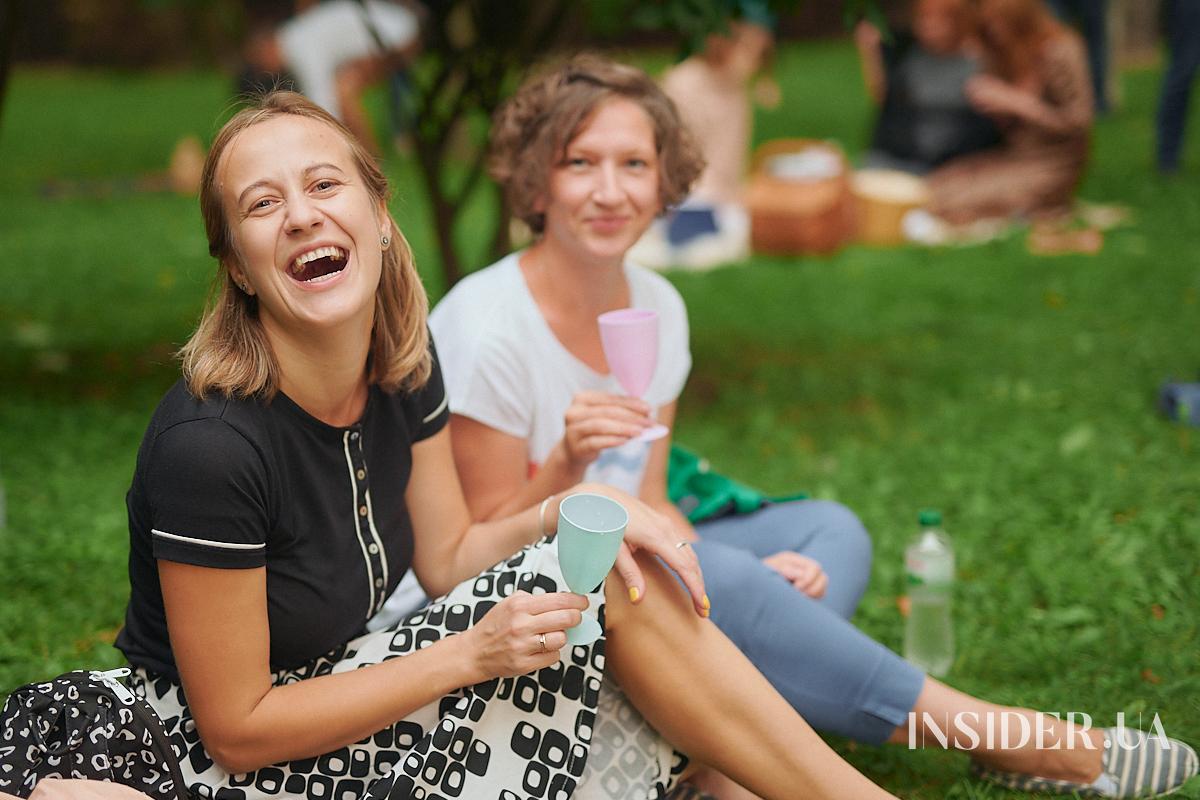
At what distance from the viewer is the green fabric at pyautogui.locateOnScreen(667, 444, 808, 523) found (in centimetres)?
310

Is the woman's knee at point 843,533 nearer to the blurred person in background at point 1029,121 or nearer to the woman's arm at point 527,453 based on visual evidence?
the woman's arm at point 527,453

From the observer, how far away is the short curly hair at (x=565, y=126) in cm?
296

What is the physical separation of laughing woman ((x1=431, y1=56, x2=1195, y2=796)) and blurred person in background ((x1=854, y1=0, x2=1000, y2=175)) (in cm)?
564

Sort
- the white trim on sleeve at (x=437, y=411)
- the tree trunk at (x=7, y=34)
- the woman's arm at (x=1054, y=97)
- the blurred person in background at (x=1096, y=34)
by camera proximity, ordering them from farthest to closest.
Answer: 1. the blurred person in background at (x=1096, y=34)
2. the woman's arm at (x=1054, y=97)
3. the tree trunk at (x=7, y=34)
4. the white trim on sleeve at (x=437, y=411)

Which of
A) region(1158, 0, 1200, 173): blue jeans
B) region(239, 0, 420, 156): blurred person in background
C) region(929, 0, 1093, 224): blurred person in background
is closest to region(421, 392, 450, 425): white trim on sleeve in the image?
region(929, 0, 1093, 224): blurred person in background

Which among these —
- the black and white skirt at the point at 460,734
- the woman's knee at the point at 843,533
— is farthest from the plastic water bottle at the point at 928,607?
the black and white skirt at the point at 460,734

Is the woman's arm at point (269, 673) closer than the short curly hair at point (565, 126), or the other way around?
the woman's arm at point (269, 673)

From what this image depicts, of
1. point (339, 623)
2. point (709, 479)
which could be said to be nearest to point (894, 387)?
point (709, 479)

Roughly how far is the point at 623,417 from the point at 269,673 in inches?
32.6

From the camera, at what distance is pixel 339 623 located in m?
2.29

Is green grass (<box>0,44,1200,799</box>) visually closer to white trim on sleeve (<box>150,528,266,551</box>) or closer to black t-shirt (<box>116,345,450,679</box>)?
black t-shirt (<box>116,345,450,679</box>)

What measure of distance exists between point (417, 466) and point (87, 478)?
8.02 feet

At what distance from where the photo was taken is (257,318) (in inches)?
87.3

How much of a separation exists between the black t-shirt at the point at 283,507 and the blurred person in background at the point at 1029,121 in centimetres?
641
